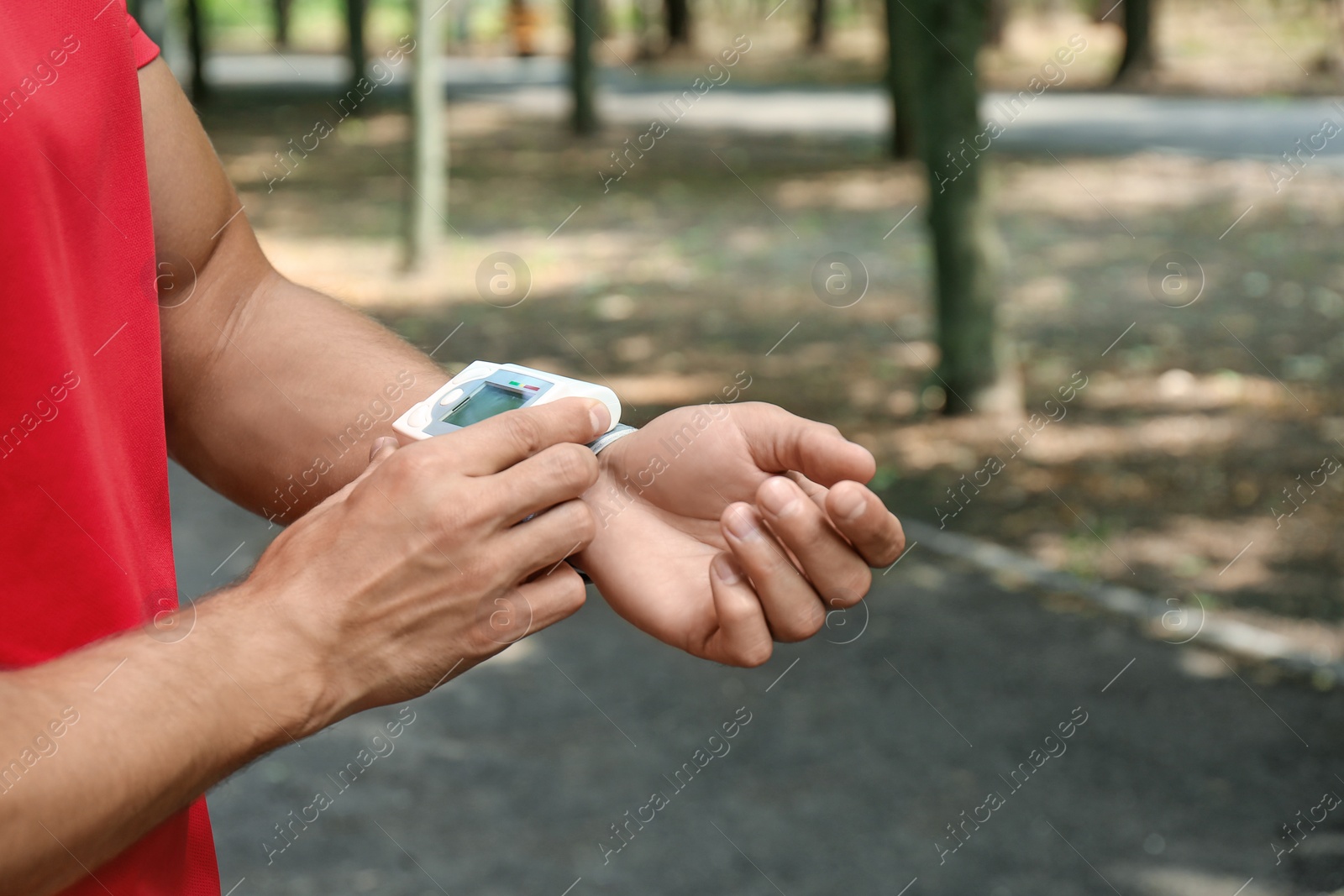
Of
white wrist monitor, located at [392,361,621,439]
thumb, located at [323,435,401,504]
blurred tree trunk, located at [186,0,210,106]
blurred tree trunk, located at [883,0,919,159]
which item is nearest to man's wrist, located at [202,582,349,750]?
thumb, located at [323,435,401,504]

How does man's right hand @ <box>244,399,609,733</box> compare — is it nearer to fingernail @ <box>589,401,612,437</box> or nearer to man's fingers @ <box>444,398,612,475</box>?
man's fingers @ <box>444,398,612,475</box>

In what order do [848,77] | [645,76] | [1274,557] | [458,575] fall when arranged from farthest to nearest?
[645,76] → [848,77] → [1274,557] → [458,575]

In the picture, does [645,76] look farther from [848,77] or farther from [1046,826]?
[1046,826]

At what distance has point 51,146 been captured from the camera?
4.77 feet

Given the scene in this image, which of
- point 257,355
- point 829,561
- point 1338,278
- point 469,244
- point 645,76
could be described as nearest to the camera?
point 829,561

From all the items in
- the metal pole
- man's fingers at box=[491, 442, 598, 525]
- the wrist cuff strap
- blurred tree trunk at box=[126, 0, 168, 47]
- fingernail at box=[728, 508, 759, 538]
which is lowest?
the metal pole

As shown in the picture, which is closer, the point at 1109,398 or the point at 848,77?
the point at 1109,398

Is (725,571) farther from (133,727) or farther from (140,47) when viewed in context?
(140,47)

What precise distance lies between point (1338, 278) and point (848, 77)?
764 inches

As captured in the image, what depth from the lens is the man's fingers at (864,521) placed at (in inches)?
61.6

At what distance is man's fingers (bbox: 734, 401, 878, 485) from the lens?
5.47 feet

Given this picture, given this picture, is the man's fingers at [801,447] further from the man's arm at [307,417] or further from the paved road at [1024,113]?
the paved road at [1024,113]

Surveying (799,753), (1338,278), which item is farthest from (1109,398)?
(799,753)

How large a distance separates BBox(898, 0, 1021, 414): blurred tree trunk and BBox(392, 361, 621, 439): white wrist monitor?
606 cm
